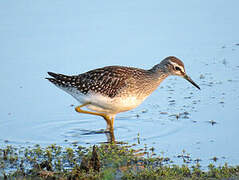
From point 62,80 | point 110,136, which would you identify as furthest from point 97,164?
point 62,80

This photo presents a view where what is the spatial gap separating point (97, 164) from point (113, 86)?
8.76 feet

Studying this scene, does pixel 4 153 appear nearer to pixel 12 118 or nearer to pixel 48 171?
pixel 48 171

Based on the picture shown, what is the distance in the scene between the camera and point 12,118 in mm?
11102

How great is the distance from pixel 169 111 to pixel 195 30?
476cm

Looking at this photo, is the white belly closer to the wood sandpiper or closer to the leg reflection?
the wood sandpiper

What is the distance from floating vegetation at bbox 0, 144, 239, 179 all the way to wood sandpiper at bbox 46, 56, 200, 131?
107cm

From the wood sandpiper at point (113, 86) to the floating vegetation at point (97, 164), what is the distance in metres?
1.07

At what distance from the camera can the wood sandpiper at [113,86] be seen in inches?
401

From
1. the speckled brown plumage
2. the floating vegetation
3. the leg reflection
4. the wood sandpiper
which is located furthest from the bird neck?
the floating vegetation

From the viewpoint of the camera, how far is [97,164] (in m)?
7.88

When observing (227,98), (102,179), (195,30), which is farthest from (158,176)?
(195,30)

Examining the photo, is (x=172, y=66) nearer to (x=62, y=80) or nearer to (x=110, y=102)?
(x=110, y=102)

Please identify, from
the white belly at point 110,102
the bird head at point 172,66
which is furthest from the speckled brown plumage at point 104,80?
the bird head at point 172,66

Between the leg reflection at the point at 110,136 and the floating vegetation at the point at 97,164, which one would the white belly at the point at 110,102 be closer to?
the leg reflection at the point at 110,136
